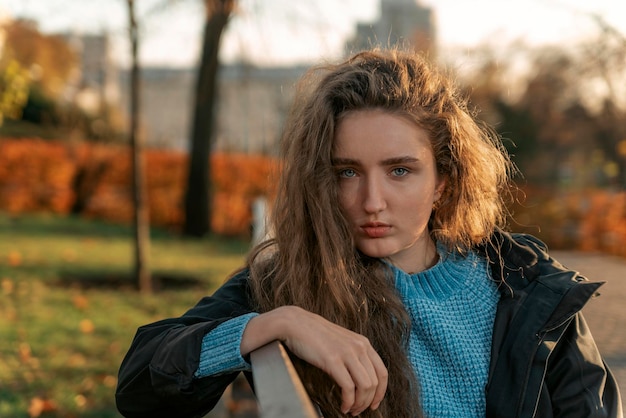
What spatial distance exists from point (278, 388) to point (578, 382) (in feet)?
4.00

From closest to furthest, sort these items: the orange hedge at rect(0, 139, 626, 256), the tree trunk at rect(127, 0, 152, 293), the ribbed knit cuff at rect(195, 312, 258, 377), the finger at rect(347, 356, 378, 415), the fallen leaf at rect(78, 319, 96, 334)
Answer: the finger at rect(347, 356, 378, 415)
the ribbed knit cuff at rect(195, 312, 258, 377)
the fallen leaf at rect(78, 319, 96, 334)
the tree trunk at rect(127, 0, 152, 293)
the orange hedge at rect(0, 139, 626, 256)

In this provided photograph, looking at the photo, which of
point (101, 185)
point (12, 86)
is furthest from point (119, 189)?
point (12, 86)

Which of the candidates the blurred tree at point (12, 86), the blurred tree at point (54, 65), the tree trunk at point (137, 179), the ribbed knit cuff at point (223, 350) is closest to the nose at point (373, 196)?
the ribbed knit cuff at point (223, 350)

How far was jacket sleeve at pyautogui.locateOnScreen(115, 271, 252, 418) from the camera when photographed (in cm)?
192

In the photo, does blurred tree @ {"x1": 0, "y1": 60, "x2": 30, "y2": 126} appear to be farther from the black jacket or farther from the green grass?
the black jacket

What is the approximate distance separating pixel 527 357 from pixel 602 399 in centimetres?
25

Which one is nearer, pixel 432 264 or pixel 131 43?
pixel 432 264

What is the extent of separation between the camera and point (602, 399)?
2273mm

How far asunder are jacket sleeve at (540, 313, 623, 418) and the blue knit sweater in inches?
7.3

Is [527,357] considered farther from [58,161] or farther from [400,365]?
[58,161]

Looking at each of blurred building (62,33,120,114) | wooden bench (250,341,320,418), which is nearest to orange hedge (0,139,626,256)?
blurred building (62,33,120,114)

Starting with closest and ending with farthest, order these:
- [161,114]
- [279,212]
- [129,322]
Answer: [279,212]
[129,322]
[161,114]

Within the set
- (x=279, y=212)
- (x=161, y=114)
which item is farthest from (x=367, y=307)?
(x=161, y=114)

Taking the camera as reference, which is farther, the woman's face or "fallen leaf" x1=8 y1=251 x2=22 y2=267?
"fallen leaf" x1=8 y1=251 x2=22 y2=267
